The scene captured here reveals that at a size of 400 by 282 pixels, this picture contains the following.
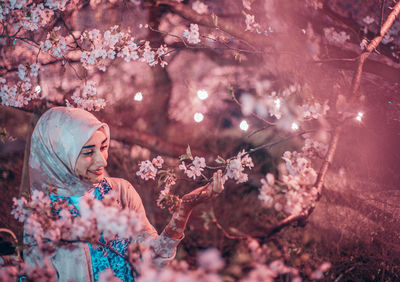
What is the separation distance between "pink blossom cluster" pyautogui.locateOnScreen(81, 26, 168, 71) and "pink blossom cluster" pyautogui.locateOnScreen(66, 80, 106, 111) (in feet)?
0.46

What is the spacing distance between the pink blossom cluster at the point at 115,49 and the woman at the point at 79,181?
24.9 inches

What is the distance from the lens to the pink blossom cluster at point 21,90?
2.18 meters

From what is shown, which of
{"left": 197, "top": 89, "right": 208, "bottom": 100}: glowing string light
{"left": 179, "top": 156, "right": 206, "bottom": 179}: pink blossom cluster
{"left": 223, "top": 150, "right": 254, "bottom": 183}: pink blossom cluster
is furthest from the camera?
{"left": 197, "top": 89, "right": 208, "bottom": 100}: glowing string light

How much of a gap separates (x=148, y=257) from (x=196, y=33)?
1.39m

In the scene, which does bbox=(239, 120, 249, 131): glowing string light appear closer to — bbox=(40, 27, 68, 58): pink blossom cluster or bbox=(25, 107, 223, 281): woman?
bbox=(25, 107, 223, 281): woman

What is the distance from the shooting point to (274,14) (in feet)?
6.21

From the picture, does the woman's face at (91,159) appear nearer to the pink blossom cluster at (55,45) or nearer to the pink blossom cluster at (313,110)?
the pink blossom cluster at (55,45)

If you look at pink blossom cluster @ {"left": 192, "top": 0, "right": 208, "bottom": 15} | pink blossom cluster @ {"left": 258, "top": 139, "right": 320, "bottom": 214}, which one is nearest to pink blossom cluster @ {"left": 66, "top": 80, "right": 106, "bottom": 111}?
pink blossom cluster @ {"left": 192, "top": 0, "right": 208, "bottom": 15}

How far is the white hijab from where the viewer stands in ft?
4.60

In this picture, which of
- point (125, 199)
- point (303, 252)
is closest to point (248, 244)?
point (303, 252)

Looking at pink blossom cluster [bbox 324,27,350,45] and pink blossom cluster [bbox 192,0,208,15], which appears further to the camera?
pink blossom cluster [bbox 192,0,208,15]

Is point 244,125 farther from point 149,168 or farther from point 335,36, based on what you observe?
point 335,36

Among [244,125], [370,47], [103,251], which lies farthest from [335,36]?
[103,251]

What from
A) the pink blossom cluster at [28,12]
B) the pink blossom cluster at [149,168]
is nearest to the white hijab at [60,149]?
the pink blossom cluster at [149,168]
